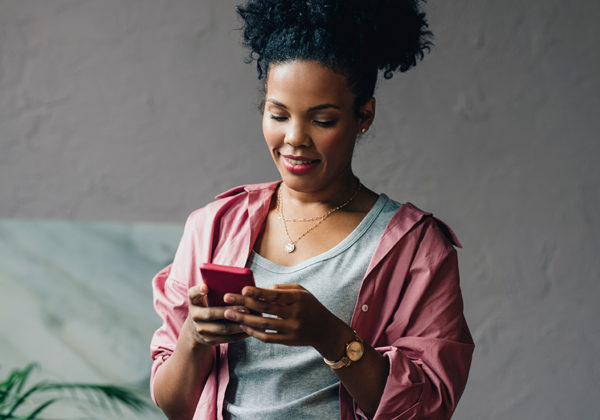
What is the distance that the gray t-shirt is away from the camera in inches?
43.8

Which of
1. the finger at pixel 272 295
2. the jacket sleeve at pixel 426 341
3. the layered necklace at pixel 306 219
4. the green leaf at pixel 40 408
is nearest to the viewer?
the finger at pixel 272 295

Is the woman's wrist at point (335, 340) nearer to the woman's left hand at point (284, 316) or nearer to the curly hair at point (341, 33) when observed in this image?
the woman's left hand at point (284, 316)

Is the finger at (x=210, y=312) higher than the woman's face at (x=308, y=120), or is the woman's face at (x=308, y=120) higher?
the woman's face at (x=308, y=120)

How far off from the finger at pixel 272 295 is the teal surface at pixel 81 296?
1456 millimetres

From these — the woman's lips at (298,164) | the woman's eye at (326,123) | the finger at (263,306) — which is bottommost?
the finger at (263,306)

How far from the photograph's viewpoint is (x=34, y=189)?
234cm

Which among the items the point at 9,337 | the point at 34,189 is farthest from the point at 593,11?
the point at 9,337

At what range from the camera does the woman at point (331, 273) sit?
3.51 feet

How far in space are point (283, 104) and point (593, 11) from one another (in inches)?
66.4

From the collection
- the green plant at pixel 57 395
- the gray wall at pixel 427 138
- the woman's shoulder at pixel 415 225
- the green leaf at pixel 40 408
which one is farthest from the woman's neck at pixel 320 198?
the green leaf at pixel 40 408

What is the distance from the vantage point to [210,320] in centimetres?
101

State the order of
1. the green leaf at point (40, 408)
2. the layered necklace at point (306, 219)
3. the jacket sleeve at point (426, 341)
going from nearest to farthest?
the jacket sleeve at point (426, 341) < the layered necklace at point (306, 219) < the green leaf at point (40, 408)

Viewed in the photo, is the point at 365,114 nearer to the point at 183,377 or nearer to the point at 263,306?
the point at 263,306

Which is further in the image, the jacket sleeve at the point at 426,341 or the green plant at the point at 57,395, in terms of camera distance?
the green plant at the point at 57,395
